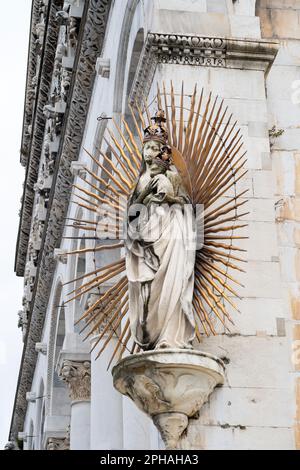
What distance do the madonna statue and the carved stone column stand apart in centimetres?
902

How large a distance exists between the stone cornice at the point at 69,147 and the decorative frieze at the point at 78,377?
12.2ft

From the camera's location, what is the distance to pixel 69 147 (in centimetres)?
2033

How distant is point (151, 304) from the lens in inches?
402

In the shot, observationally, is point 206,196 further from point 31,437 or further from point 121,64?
point 31,437

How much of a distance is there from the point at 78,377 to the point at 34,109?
9.72 meters

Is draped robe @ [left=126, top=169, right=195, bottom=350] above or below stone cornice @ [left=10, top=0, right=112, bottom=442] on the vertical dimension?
below

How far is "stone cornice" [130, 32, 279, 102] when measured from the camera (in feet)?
38.9

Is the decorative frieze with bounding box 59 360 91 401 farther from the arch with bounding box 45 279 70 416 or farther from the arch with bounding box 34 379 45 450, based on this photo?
the arch with bounding box 34 379 45 450

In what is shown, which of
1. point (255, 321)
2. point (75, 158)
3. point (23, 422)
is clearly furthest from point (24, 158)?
point (255, 321)

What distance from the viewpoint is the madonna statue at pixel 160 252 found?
10.2 m

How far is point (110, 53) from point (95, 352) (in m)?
4.61

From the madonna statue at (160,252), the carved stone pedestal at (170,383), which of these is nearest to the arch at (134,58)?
the madonna statue at (160,252)

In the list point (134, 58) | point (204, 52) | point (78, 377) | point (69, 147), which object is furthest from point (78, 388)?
point (204, 52)

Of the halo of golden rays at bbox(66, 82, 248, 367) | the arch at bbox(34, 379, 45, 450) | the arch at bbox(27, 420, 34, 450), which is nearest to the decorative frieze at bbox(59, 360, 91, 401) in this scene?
the arch at bbox(34, 379, 45, 450)
